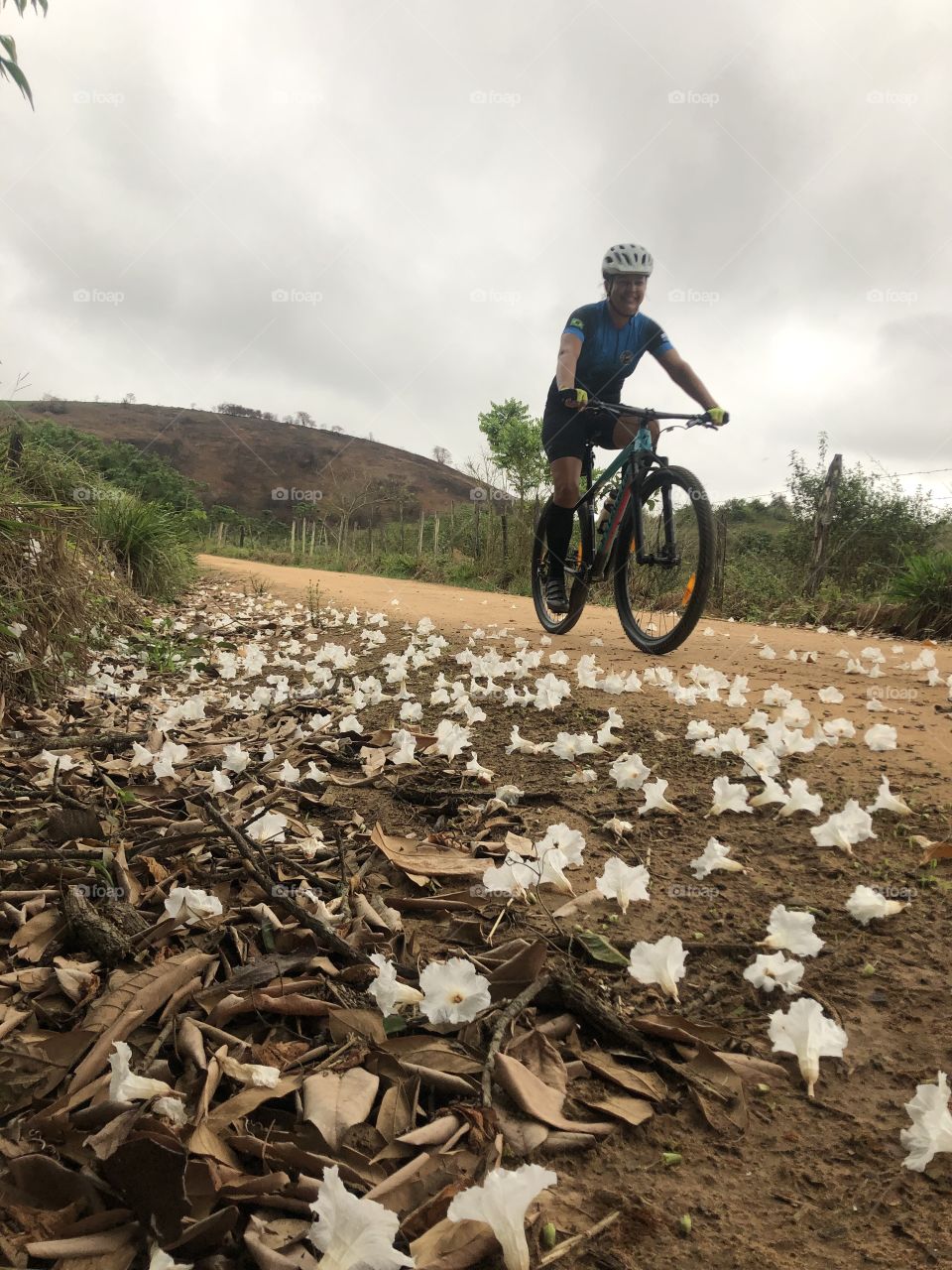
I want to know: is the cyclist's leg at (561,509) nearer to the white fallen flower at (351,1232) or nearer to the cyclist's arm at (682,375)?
the cyclist's arm at (682,375)

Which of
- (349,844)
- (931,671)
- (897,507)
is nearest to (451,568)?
(897,507)

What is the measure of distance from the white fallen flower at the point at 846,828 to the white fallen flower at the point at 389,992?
3.69 feet

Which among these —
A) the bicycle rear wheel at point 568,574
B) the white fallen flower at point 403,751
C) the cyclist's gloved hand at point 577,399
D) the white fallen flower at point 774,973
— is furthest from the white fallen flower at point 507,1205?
the bicycle rear wheel at point 568,574

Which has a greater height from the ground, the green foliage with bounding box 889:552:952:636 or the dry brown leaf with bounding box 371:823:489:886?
the green foliage with bounding box 889:552:952:636

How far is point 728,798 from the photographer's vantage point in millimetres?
2164

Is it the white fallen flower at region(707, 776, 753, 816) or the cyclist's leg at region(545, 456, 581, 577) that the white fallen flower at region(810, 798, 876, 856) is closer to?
the white fallen flower at region(707, 776, 753, 816)

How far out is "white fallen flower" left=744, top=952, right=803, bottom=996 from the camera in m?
1.39

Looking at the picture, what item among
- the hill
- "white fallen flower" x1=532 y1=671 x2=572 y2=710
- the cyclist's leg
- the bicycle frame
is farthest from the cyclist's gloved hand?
the hill

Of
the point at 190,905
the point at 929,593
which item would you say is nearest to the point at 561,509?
the point at 929,593

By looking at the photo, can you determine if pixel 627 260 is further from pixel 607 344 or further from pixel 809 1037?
pixel 809 1037

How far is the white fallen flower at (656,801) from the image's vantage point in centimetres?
217

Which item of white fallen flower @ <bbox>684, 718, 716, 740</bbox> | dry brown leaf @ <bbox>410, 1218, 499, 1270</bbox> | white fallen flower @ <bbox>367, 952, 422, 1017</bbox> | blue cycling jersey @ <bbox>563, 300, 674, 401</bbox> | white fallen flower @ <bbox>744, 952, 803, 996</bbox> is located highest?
blue cycling jersey @ <bbox>563, 300, 674, 401</bbox>

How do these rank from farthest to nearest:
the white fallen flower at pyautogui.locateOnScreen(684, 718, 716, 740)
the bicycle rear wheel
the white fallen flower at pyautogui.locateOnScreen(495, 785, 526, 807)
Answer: the bicycle rear wheel
the white fallen flower at pyautogui.locateOnScreen(684, 718, 716, 740)
the white fallen flower at pyautogui.locateOnScreen(495, 785, 526, 807)

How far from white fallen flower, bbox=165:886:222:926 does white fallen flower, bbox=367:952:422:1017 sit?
50 cm
